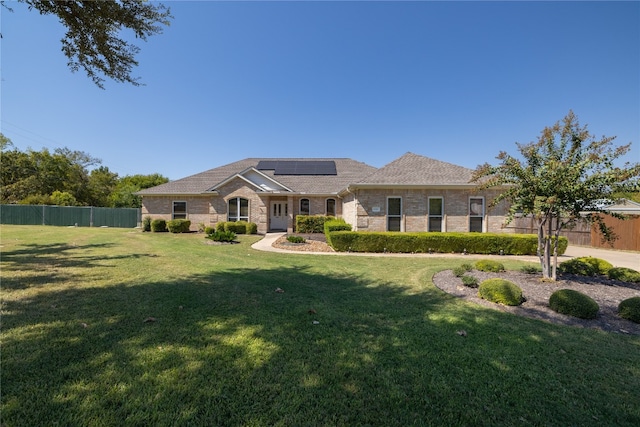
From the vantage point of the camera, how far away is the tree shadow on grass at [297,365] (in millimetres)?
2316

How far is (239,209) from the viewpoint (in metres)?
19.7

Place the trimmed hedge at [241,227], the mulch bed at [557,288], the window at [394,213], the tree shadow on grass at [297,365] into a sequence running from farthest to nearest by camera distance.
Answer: the trimmed hedge at [241,227] → the window at [394,213] → the mulch bed at [557,288] → the tree shadow on grass at [297,365]

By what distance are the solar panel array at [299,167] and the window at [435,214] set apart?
10.9 metres

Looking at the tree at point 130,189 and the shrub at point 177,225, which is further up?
the tree at point 130,189

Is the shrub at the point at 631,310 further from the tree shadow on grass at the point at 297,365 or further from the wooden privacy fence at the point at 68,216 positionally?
the wooden privacy fence at the point at 68,216

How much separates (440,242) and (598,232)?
11881 mm

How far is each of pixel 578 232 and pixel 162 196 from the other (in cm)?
2915

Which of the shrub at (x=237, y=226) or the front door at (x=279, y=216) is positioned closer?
the shrub at (x=237, y=226)

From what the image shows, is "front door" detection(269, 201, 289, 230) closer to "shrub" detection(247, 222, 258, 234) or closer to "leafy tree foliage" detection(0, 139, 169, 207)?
"shrub" detection(247, 222, 258, 234)

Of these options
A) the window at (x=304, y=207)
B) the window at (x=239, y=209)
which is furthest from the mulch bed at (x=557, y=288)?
the window at (x=239, y=209)

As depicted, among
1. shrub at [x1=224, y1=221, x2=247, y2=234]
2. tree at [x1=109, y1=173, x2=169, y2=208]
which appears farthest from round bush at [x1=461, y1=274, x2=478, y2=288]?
tree at [x1=109, y1=173, x2=169, y2=208]

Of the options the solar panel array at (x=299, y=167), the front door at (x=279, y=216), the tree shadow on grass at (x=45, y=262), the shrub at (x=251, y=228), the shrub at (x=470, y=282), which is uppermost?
the solar panel array at (x=299, y=167)

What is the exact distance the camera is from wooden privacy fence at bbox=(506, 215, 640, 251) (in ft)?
47.7

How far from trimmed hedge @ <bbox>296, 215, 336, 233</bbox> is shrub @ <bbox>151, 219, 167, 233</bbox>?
9927 mm
